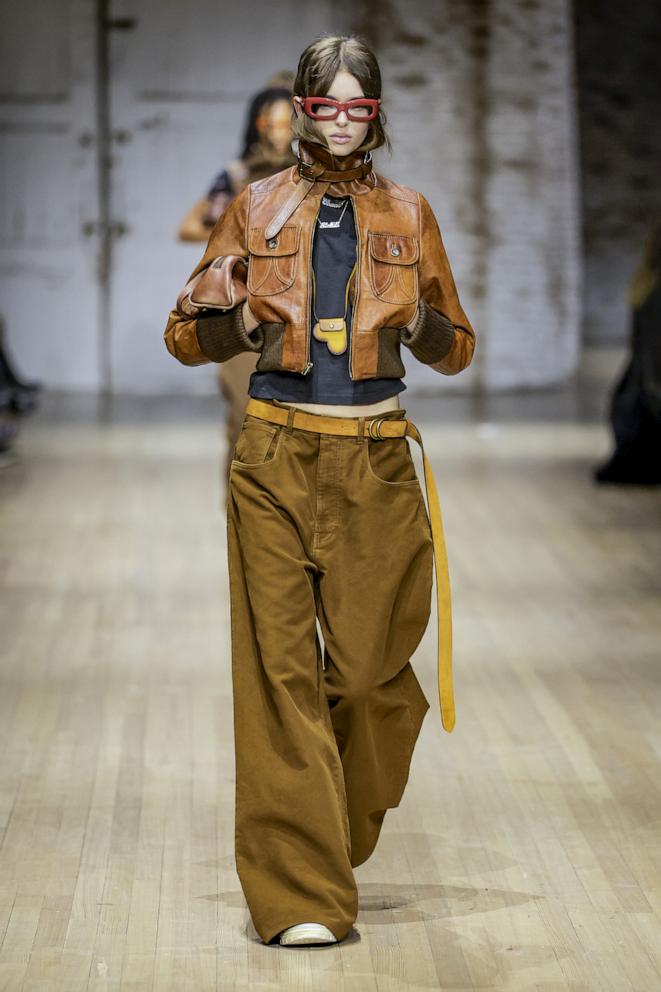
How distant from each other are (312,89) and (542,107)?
861 cm

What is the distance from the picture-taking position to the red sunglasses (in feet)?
9.32

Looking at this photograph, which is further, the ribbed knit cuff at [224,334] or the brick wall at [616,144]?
the brick wall at [616,144]

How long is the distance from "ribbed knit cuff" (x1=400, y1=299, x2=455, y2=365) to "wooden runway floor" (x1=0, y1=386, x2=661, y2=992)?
39.8 inches

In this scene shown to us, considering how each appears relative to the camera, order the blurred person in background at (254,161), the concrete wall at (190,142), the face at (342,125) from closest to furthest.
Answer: the face at (342,125)
the blurred person in background at (254,161)
the concrete wall at (190,142)

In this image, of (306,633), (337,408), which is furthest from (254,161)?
(306,633)

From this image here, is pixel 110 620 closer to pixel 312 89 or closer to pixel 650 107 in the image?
pixel 312 89

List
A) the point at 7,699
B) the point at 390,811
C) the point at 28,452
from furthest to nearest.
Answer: the point at 28,452, the point at 7,699, the point at 390,811

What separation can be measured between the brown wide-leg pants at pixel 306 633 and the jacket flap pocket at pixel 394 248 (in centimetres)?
26

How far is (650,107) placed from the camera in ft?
52.8

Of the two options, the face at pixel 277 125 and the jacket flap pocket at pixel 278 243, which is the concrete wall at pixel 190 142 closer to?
the face at pixel 277 125

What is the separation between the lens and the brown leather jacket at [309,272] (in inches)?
115

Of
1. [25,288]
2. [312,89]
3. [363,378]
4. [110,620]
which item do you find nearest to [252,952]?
[363,378]

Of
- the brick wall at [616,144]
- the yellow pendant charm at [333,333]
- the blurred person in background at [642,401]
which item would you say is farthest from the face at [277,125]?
the brick wall at [616,144]

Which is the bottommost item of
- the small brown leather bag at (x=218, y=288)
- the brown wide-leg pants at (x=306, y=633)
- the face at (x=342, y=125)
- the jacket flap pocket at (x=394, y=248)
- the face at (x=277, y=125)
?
the brown wide-leg pants at (x=306, y=633)
